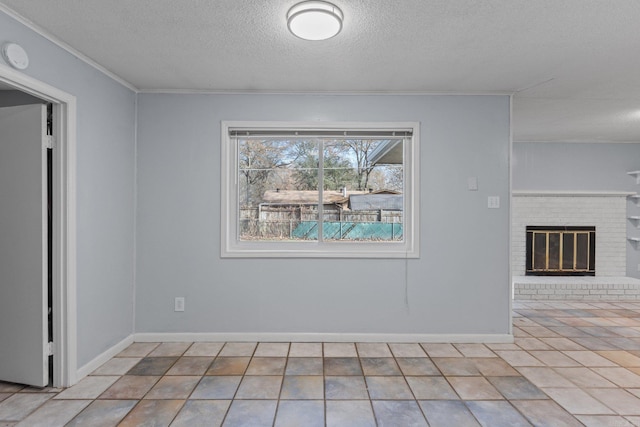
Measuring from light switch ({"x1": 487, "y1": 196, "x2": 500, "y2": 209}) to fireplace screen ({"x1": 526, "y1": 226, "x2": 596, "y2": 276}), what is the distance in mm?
2469

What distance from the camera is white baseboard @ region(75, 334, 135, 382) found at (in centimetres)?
246

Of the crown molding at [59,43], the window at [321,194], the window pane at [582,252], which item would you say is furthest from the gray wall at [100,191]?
the window pane at [582,252]

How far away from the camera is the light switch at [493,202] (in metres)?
3.15

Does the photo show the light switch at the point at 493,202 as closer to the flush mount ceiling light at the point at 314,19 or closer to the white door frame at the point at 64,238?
the flush mount ceiling light at the point at 314,19

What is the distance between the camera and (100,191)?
105 inches

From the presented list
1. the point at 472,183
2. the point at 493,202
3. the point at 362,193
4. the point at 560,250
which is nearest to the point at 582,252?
the point at 560,250

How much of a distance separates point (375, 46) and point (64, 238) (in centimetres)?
246

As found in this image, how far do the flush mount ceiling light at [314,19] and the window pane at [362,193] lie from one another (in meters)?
1.41

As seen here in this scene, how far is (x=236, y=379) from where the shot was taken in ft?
8.02

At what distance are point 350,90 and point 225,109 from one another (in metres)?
1.15

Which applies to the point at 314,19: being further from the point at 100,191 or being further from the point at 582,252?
the point at 582,252

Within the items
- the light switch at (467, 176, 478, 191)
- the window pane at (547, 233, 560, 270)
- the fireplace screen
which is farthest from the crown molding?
the window pane at (547, 233, 560, 270)

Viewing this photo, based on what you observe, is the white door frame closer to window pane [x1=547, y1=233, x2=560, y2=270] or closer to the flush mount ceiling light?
the flush mount ceiling light

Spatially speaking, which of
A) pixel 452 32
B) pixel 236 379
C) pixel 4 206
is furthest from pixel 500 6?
pixel 4 206
